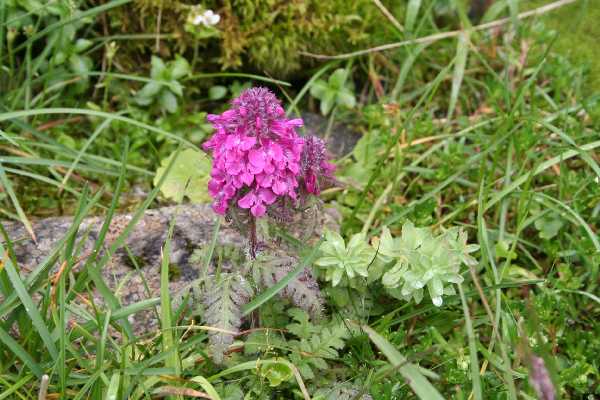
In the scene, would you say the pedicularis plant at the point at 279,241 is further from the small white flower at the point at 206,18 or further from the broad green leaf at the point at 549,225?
the small white flower at the point at 206,18

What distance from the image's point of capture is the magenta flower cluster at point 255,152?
5.98 ft

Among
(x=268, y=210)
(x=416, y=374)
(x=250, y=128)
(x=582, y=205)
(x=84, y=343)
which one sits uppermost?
(x=250, y=128)

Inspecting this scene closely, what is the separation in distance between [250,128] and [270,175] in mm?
139

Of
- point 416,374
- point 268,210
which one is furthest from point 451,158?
point 416,374

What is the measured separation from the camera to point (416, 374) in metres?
1.58

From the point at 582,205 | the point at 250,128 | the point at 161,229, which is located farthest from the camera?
the point at 582,205

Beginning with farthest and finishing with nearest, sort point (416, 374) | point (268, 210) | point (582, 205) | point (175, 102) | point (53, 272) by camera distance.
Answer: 1. point (175, 102)
2. point (582, 205)
3. point (53, 272)
4. point (268, 210)
5. point (416, 374)

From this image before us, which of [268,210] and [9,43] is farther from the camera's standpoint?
[9,43]

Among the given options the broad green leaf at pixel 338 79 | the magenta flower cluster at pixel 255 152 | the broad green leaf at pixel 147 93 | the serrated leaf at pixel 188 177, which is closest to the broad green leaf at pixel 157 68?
the broad green leaf at pixel 147 93

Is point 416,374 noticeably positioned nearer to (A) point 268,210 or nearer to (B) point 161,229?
(A) point 268,210

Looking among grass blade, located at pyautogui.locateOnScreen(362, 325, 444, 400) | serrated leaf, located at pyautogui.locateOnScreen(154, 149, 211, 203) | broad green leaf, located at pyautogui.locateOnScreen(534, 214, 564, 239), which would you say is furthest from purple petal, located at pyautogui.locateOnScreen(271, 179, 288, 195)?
broad green leaf, located at pyautogui.locateOnScreen(534, 214, 564, 239)

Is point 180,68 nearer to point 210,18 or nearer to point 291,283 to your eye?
point 210,18

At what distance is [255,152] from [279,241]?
1.52 feet

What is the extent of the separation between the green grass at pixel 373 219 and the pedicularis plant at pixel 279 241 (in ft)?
0.26
